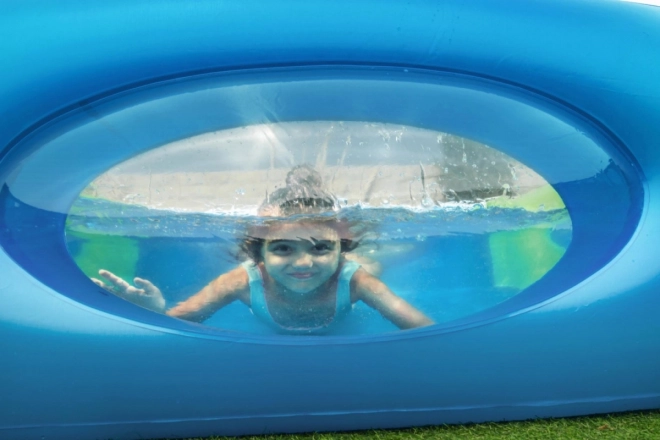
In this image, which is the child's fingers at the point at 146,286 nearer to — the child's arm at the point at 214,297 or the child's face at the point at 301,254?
the child's arm at the point at 214,297

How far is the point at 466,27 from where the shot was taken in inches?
69.8

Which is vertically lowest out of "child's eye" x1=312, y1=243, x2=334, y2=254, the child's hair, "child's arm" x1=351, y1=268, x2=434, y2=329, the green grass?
the green grass

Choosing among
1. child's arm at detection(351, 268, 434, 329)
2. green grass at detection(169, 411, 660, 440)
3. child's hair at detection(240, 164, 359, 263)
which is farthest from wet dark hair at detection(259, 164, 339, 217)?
green grass at detection(169, 411, 660, 440)

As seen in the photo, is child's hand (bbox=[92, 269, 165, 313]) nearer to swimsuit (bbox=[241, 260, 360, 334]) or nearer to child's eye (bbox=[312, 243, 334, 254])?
swimsuit (bbox=[241, 260, 360, 334])

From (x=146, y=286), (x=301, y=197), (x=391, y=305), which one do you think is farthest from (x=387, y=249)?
(x=146, y=286)

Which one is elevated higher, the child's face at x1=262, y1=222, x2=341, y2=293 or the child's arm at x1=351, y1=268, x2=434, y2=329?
the child's face at x1=262, y1=222, x2=341, y2=293

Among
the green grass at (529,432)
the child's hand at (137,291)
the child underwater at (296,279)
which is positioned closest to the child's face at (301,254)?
the child underwater at (296,279)

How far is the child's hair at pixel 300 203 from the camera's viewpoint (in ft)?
5.83

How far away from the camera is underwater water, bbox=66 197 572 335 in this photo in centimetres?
178

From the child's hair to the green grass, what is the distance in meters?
0.50

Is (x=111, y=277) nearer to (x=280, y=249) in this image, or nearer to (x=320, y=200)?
(x=280, y=249)

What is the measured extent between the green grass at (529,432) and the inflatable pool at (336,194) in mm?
31

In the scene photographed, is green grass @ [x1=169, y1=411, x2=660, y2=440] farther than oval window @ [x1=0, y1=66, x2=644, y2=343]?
Yes

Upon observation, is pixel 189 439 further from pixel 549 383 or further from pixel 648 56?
pixel 648 56
